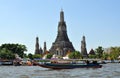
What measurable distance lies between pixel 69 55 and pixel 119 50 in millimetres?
25667

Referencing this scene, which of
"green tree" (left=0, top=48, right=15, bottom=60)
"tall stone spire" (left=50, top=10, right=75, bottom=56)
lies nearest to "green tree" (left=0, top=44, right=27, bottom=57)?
"green tree" (left=0, top=48, right=15, bottom=60)

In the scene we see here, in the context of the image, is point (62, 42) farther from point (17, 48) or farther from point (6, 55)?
point (6, 55)

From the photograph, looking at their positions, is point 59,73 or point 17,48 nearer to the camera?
point 59,73

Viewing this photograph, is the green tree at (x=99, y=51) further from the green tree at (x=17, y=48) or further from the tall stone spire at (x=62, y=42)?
the green tree at (x=17, y=48)

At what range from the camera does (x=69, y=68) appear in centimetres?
6881

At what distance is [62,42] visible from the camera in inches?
7057

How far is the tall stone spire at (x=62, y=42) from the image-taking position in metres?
180

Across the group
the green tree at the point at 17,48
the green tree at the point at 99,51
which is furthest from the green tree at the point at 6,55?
the green tree at the point at 99,51

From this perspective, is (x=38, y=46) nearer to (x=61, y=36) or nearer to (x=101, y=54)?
(x=61, y=36)

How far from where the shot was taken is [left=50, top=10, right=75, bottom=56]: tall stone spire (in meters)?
180

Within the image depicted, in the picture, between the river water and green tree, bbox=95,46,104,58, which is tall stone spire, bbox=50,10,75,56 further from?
the river water

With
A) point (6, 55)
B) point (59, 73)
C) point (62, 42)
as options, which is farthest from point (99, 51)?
A: point (59, 73)

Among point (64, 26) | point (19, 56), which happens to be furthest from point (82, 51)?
point (19, 56)

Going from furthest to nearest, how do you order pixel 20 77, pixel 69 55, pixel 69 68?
pixel 69 55, pixel 69 68, pixel 20 77
